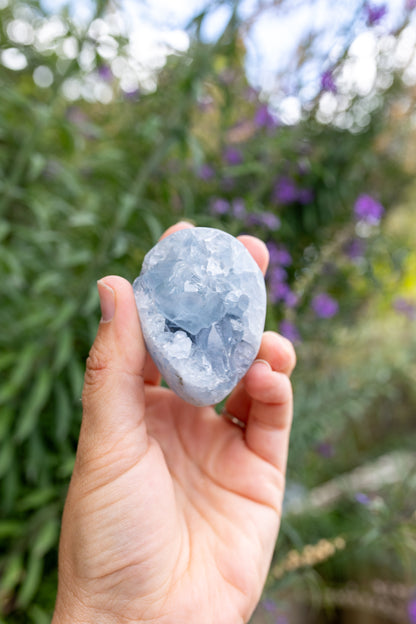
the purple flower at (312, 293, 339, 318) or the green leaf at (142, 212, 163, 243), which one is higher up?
the green leaf at (142, 212, 163, 243)

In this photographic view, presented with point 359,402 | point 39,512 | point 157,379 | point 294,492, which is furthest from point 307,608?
point 157,379

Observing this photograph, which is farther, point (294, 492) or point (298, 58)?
point (294, 492)

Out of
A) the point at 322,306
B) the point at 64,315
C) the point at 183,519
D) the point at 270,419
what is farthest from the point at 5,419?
the point at 322,306

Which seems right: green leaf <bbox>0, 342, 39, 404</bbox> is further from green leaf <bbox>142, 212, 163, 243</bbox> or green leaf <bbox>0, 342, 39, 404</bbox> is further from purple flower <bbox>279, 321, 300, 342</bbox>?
purple flower <bbox>279, 321, 300, 342</bbox>

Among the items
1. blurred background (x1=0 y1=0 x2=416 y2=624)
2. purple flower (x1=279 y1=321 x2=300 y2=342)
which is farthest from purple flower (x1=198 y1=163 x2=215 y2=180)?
purple flower (x1=279 y1=321 x2=300 y2=342)

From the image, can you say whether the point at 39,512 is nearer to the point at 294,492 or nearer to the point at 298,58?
the point at 294,492

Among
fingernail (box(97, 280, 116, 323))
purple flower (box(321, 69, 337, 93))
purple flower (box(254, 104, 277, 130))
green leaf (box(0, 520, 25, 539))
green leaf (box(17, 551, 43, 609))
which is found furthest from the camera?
purple flower (box(254, 104, 277, 130))
